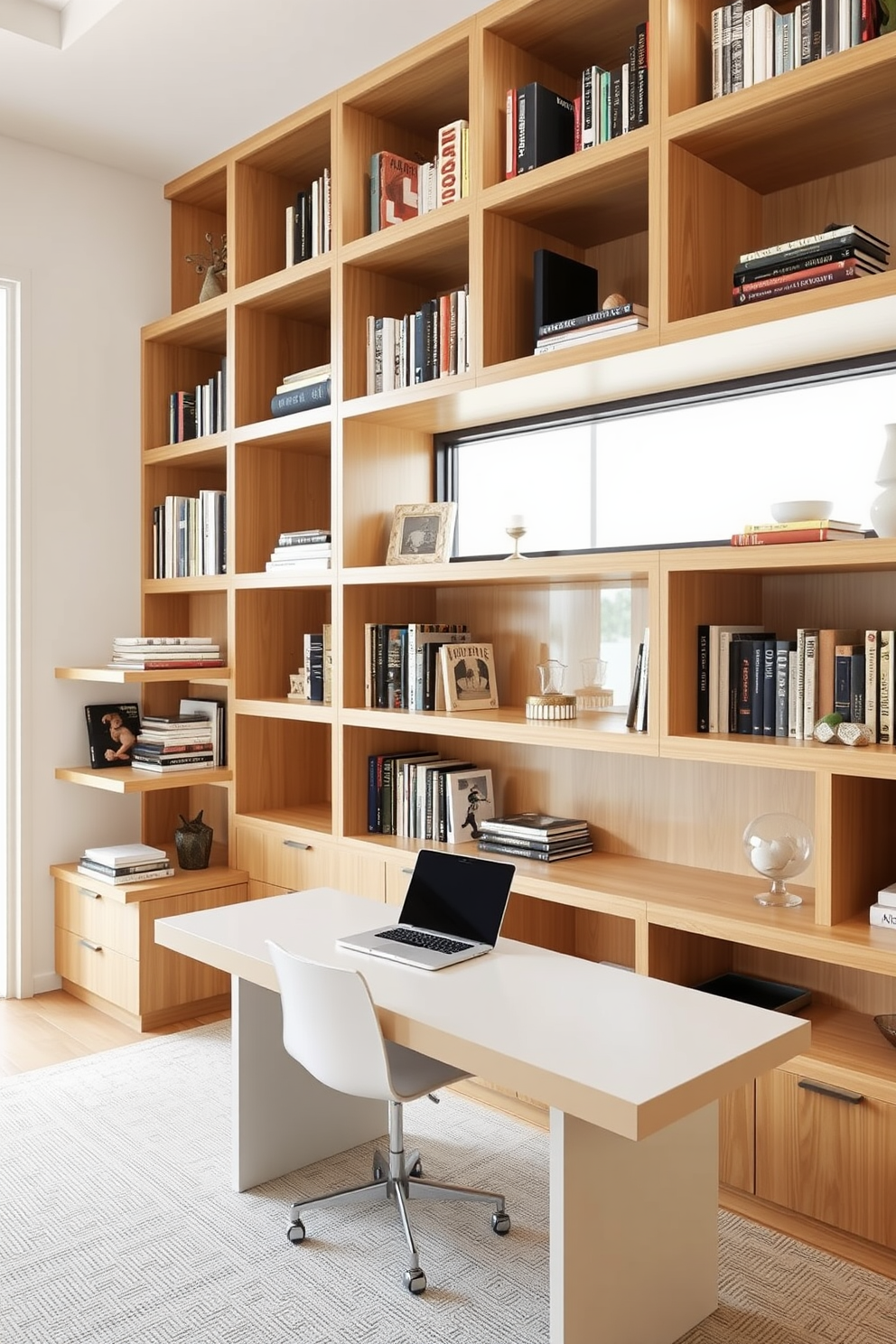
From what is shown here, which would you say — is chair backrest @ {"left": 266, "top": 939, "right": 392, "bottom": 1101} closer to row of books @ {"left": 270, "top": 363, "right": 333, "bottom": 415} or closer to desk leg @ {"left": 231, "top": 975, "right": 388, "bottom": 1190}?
desk leg @ {"left": 231, "top": 975, "right": 388, "bottom": 1190}

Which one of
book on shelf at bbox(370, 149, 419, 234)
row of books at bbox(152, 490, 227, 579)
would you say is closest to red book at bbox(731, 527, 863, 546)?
book on shelf at bbox(370, 149, 419, 234)

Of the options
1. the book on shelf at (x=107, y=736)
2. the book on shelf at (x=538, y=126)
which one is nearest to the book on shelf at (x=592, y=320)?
the book on shelf at (x=538, y=126)

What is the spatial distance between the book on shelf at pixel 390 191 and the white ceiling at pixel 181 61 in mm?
274

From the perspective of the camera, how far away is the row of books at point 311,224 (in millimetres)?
3457

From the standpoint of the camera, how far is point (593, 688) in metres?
3.11

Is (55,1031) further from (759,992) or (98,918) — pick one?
(759,992)

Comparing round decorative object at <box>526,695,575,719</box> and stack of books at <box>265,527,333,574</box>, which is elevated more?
stack of books at <box>265,527,333,574</box>

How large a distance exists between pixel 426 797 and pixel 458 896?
1007mm

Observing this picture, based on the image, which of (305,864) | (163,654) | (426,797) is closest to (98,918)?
(305,864)

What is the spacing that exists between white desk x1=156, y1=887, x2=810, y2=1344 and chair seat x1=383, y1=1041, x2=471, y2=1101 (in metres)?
0.20

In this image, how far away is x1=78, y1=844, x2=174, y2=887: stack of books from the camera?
3.67 m

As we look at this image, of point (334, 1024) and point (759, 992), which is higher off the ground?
point (334, 1024)

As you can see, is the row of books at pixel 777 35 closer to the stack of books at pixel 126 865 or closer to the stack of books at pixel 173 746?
the stack of books at pixel 173 746

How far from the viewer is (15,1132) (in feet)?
9.37
